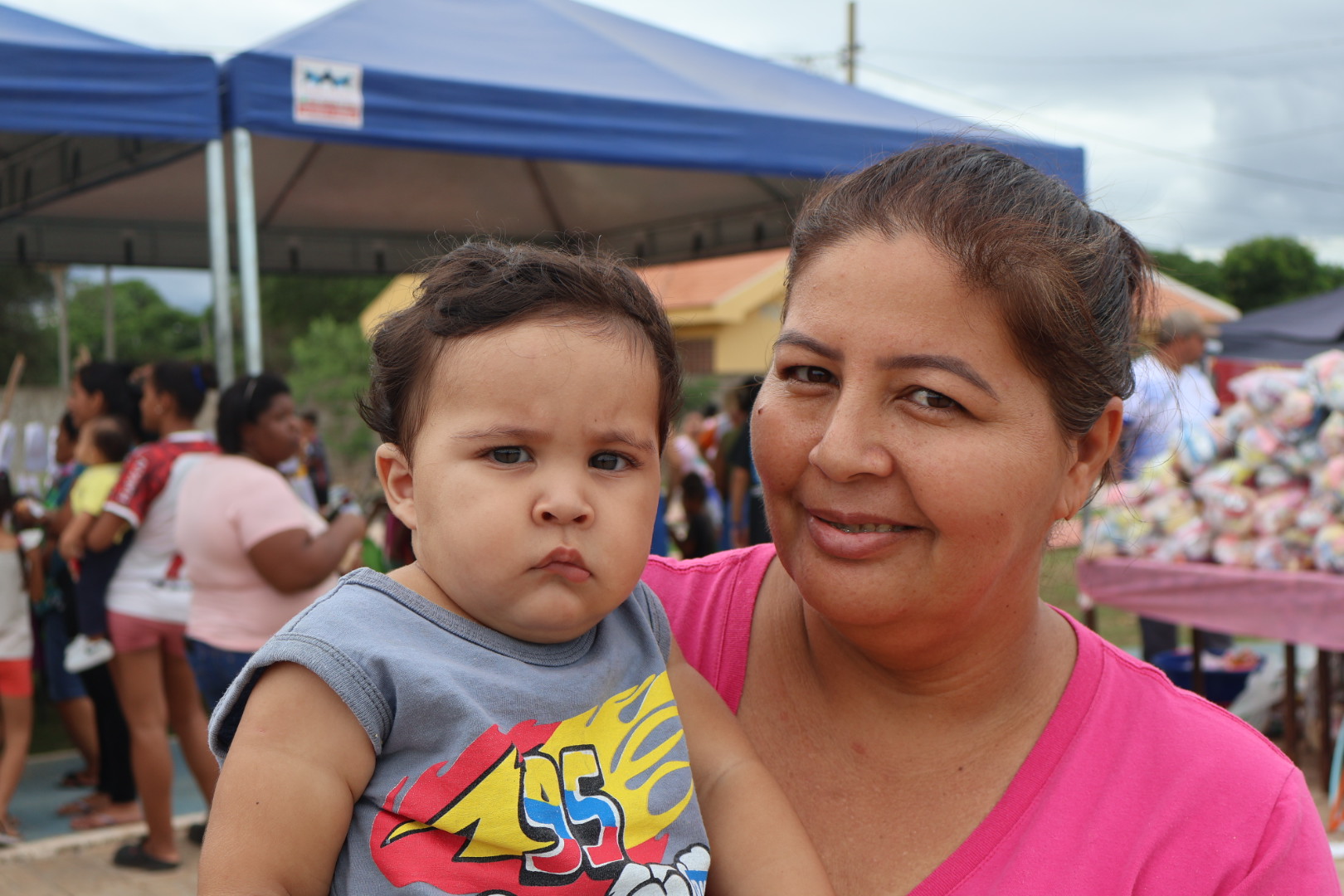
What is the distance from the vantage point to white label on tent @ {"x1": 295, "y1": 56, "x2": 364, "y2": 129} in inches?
179

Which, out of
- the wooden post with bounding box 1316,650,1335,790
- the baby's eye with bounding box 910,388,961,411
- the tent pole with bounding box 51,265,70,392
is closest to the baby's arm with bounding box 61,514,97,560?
the baby's eye with bounding box 910,388,961,411

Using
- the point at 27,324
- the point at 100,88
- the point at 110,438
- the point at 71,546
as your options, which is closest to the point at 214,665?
the point at 71,546

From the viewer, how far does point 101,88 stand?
4.22 m

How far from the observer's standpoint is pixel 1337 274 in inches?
1336

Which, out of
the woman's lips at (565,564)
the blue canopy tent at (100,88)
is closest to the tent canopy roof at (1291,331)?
the blue canopy tent at (100,88)

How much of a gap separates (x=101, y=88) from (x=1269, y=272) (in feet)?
122

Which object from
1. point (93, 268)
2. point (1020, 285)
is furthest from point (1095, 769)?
point (93, 268)

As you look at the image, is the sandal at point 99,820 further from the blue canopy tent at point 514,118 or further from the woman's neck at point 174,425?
→ the blue canopy tent at point 514,118

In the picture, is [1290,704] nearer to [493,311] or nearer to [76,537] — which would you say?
[493,311]

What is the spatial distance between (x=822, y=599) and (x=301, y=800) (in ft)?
2.09

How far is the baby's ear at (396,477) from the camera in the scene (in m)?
1.42

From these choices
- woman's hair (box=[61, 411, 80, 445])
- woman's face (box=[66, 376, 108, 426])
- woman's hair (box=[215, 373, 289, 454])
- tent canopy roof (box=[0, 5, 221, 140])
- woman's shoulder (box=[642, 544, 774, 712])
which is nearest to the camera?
woman's shoulder (box=[642, 544, 774, 712])

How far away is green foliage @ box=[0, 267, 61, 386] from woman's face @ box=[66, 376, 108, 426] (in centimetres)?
1082

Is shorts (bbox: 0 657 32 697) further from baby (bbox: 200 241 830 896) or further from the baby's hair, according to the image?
baby (bbox: 200 241 830 896)
